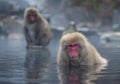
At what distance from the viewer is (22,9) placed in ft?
106

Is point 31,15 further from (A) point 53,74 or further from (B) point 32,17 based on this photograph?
(A) point 53,74

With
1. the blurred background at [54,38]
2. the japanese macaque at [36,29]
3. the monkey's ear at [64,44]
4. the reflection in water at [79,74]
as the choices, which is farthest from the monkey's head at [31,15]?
the monkey's ear at [64,44]

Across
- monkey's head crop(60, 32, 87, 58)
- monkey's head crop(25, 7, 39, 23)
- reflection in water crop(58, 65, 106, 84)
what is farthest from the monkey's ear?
monkey's head crop(25, 7, 39, 23)

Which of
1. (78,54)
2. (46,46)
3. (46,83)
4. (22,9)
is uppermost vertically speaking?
(22,9)

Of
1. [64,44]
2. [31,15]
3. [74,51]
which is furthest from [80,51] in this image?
[31,15]

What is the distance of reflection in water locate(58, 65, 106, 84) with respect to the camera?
23.1 ft

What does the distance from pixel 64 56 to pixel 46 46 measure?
8.04m

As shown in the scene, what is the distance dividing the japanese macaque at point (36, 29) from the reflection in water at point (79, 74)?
7.15 metres

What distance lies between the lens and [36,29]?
54.2 feet

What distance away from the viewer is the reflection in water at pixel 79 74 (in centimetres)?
703

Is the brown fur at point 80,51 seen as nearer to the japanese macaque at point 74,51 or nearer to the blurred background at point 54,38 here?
the japanese macaque at point 74,51

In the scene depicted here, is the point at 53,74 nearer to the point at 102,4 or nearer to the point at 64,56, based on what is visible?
the point at 64,56

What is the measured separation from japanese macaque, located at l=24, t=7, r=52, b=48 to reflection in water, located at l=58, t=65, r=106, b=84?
23.5ft

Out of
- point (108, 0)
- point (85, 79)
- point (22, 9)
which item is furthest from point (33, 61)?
point (108, 0)
